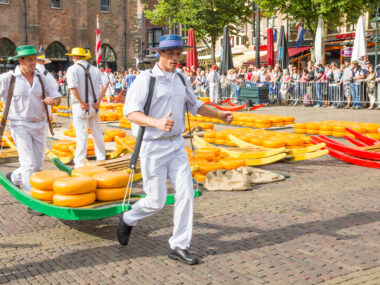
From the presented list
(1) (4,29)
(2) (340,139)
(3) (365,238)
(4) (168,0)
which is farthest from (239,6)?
(3) (365,238)

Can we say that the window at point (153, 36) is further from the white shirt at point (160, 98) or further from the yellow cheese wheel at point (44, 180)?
the white shirt at point (160, 98)

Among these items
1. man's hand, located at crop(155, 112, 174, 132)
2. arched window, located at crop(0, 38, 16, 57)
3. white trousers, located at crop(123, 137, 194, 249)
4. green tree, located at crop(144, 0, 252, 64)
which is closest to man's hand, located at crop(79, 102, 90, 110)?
white trousers, located at crop(123, 137, 194, 249)

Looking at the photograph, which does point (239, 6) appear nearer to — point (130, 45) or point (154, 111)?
point (130, 45)

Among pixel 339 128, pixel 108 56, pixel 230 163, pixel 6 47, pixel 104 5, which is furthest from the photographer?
Answer: pixel 108 56

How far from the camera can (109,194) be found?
18.1 ft

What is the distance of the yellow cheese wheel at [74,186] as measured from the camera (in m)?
5.29

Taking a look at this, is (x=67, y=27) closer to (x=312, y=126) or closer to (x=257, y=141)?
(x=312, y=126)

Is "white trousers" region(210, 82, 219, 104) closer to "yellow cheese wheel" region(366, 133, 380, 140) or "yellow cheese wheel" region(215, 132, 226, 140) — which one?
"yellow cheese wheel" region(215, 132, 226, 140)

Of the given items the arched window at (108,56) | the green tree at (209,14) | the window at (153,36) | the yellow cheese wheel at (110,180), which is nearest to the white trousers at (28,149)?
the yellow cheese wheel at (110,180)

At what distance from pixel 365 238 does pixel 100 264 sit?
2.75m

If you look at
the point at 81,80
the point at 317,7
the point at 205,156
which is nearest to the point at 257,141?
the point at 205,156

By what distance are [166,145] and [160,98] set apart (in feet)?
1.46

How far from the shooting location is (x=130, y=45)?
51.8 m

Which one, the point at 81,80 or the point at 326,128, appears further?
the point at 326,128
